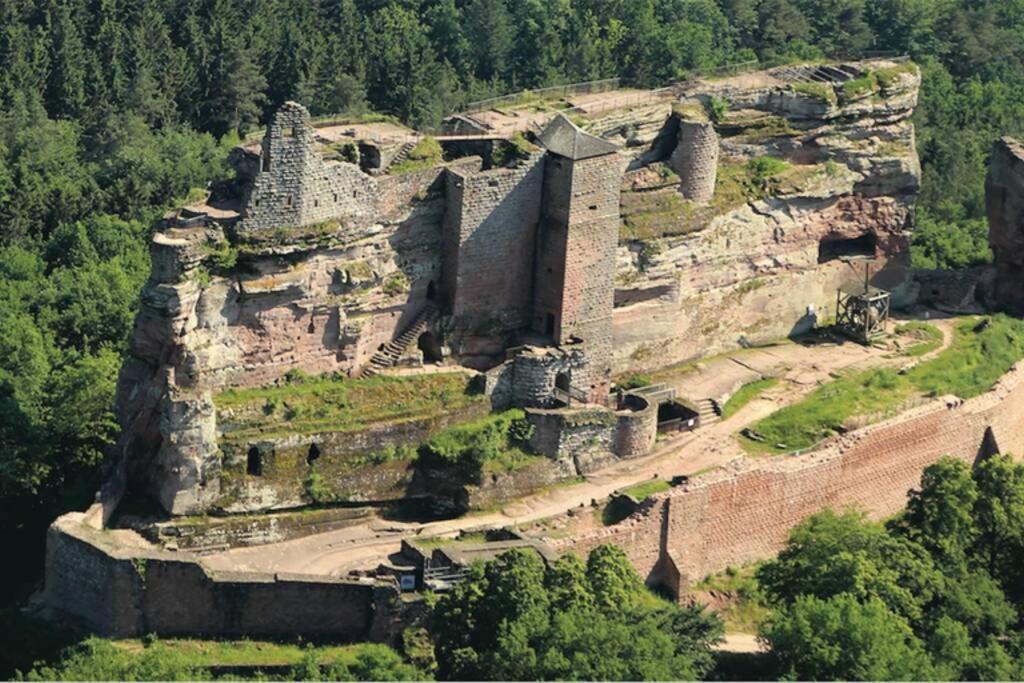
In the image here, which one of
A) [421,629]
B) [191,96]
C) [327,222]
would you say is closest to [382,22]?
[191,96]

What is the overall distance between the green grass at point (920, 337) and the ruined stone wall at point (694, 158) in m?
7.23

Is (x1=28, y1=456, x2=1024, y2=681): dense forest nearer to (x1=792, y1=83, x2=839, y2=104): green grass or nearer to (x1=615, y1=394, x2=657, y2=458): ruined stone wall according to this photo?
(x1=615, y1=394, x2=657, y2=458): ruined stone wall

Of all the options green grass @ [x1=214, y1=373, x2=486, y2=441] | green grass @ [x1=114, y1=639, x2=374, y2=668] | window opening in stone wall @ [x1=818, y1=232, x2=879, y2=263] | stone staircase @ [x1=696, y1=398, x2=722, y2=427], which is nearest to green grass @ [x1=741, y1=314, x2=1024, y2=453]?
stone staircase @ [x1=696, y1=398, x2=722, y2=427]

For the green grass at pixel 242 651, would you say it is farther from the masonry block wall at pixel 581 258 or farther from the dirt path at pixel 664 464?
the masonry block wall at pixel 581 258

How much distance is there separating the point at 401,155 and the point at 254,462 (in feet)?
30.1

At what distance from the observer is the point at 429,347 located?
63531 mm

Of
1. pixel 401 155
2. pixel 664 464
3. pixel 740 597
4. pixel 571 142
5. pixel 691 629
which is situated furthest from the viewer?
pixel 571 142

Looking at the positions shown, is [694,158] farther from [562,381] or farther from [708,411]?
[562,381]

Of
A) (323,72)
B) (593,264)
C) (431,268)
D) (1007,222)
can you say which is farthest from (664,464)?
(323,72)

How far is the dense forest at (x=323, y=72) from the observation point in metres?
83.8

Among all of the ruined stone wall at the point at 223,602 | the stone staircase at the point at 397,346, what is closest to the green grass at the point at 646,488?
the stone staircase at the point at 397,346

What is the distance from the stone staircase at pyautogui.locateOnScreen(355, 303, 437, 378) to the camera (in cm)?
6203

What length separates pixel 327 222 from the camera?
60531 millimetres

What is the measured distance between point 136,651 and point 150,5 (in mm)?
49264
